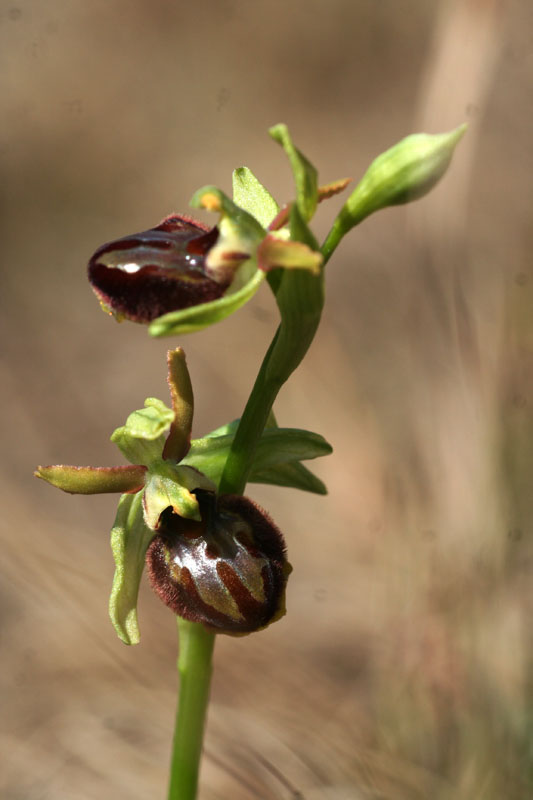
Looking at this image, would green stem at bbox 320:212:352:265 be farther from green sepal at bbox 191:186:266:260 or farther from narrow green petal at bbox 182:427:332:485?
narrow green petal at bbox 182:427:332:485

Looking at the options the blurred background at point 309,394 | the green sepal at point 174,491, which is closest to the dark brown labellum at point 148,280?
the green sepal at point 174,491

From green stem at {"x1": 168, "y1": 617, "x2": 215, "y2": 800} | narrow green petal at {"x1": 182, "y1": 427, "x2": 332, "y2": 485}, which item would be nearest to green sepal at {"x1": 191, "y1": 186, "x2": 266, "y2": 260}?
narrow green petal at {"x1": 182, "y1": 427, "x2": 332, "y2": 485}

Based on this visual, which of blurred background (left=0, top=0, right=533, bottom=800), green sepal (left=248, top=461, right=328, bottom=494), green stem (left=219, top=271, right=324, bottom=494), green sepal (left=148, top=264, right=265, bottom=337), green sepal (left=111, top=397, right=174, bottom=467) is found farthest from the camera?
blurred background (left=0, top=0, right=533, bottom=800)

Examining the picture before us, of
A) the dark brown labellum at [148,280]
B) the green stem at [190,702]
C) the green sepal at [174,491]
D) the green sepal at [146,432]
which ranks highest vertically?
the dark brown labellum at [148,280]

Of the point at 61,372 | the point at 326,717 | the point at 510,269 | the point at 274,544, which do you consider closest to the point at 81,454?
the point at 61,372

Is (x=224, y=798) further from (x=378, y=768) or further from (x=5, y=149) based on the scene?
(x=5, y=149)

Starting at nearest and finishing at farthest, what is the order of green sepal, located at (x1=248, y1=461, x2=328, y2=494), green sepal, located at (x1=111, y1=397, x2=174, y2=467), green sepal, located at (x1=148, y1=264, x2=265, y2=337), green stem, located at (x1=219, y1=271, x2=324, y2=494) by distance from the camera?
1. green sepal, located at (x1=148, y1=264, x2=265, y2=337)
2. green stem, located at (x1=219, y1=271, x2=324, y2=494)
3. green sepal, located at (x1=111, y1=397, x2=174, y2=467)
4. green sepal, located at (x1=248, y1=461, x2=328, y2=494)

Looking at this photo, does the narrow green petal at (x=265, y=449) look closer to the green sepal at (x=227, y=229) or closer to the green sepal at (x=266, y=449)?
the green sepal at (x=266, y=449)
